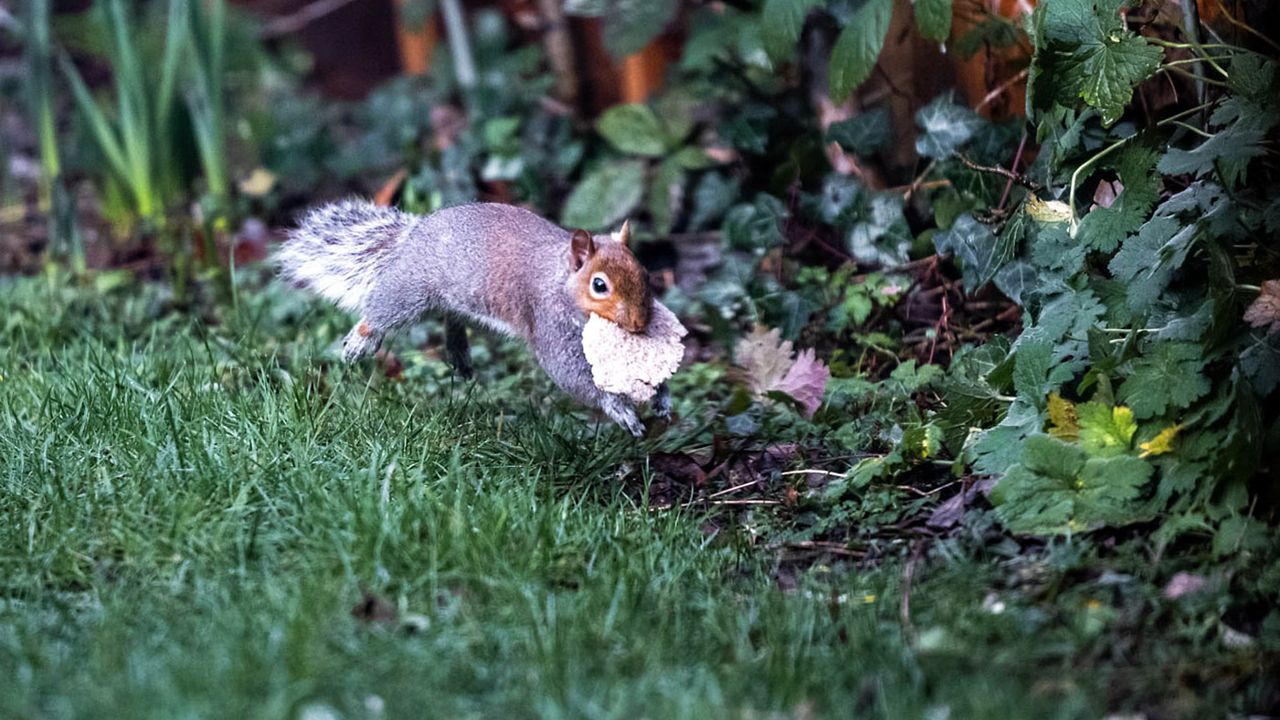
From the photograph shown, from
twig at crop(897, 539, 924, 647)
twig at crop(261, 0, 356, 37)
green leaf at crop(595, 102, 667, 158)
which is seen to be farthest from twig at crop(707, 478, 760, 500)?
twig at crop(261, 0, 356, 37)

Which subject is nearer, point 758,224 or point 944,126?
point 944,126

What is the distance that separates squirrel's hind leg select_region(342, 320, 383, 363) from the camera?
3.54 meters

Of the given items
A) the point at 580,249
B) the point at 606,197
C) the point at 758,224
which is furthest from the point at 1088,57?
the point at 606,197

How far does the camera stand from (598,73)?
6066 millimetres

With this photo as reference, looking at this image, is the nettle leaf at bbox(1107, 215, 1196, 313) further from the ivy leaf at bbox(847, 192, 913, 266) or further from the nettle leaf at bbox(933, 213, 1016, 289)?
the ivy leaf at bbox(847, 192, 913, 266)

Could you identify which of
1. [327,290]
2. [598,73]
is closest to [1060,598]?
[327,290]

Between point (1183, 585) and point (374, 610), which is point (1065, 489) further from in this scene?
point (374, 610)

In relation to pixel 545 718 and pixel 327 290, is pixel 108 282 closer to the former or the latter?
pixel 327 290

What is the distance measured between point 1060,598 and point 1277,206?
93 cm

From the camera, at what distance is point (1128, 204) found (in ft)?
9.81

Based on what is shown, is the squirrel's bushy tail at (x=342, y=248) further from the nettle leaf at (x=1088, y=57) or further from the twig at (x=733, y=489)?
the nettle leaf at (x=1088, y=57)

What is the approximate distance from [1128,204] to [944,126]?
905mm

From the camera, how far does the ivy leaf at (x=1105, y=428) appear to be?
2713mm

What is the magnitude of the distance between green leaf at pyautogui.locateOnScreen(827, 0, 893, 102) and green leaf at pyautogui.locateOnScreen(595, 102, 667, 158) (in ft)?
4.12
